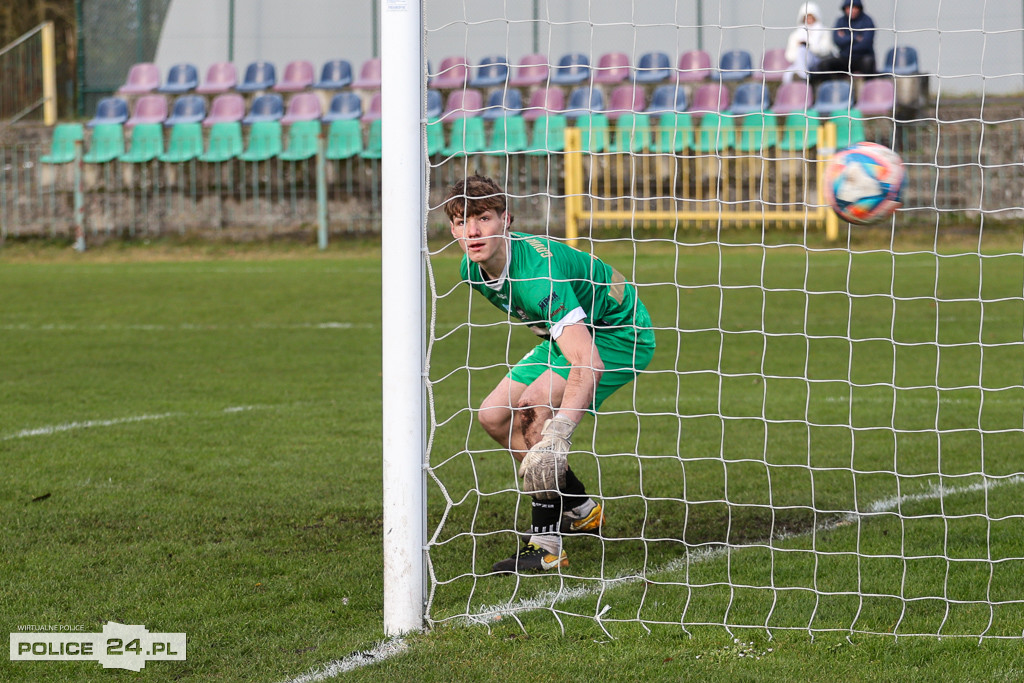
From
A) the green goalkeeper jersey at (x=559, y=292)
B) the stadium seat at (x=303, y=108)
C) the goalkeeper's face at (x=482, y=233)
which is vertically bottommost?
the green goalkeeper jersey at (x=559, y=292)

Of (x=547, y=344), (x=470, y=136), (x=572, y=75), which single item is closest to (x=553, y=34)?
(x=572, y=75)

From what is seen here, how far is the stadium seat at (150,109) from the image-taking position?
21.5 metres

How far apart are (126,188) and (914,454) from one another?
17146 mm

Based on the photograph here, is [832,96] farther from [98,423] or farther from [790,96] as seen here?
[98,423]

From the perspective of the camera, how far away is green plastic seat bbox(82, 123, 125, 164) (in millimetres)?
19984

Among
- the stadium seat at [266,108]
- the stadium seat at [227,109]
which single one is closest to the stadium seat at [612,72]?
the stadium seat at [266,108]

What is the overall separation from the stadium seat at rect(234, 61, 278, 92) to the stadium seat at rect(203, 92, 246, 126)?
703 mm

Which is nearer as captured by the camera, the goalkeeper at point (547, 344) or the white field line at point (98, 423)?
the goalkeeper at point (547, 344)

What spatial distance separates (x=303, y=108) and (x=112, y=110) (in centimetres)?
415

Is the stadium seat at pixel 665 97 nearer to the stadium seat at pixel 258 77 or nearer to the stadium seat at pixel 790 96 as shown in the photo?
the stadium seat at pixel 790 96

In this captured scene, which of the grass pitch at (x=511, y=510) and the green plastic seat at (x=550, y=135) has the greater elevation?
the green plastic seat at (x=550, y=135)

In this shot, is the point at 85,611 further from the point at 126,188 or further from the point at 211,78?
the point at 211,78

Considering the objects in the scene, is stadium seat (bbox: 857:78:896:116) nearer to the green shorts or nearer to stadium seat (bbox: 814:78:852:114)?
stadium seat (bbox: 814:78:852:114)

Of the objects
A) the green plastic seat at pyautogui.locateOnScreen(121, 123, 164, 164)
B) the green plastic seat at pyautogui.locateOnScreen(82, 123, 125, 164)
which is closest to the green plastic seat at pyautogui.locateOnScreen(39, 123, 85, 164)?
the green plastic seat at pyautogui.locateOnScreen(82, 123, 125, 164)
